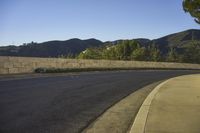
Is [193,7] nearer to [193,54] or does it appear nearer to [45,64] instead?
[45,64]

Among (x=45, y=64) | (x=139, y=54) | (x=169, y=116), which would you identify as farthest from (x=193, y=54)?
(x=169, y=116)

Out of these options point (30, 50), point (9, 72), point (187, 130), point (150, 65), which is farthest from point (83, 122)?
point (30, 50)

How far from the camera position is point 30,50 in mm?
176000

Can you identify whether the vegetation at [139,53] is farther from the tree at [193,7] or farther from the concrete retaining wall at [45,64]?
the tree at [193,7]

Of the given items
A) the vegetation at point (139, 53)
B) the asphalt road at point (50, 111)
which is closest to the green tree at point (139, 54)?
the vegetation at point (139, 53)

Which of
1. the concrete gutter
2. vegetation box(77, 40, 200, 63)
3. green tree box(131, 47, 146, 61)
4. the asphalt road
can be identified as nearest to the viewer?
the concrete gutter

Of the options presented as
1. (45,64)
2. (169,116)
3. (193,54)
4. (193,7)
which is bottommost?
(193,54)

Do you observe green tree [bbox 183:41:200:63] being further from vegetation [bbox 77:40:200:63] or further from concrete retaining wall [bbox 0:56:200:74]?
concrete retaining wall [bbox 0:56:200:74]

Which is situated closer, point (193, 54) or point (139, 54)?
point (193, 54)

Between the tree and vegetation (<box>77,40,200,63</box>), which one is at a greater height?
the tree

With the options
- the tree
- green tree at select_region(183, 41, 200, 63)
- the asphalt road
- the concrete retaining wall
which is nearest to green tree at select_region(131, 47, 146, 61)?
green tree at select_region(183, 41, 200, 63)

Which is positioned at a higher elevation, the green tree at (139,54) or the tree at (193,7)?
the tree at (193,7)

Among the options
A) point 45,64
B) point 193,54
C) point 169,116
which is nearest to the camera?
point 169,116

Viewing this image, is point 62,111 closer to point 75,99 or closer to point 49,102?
point 49,102
